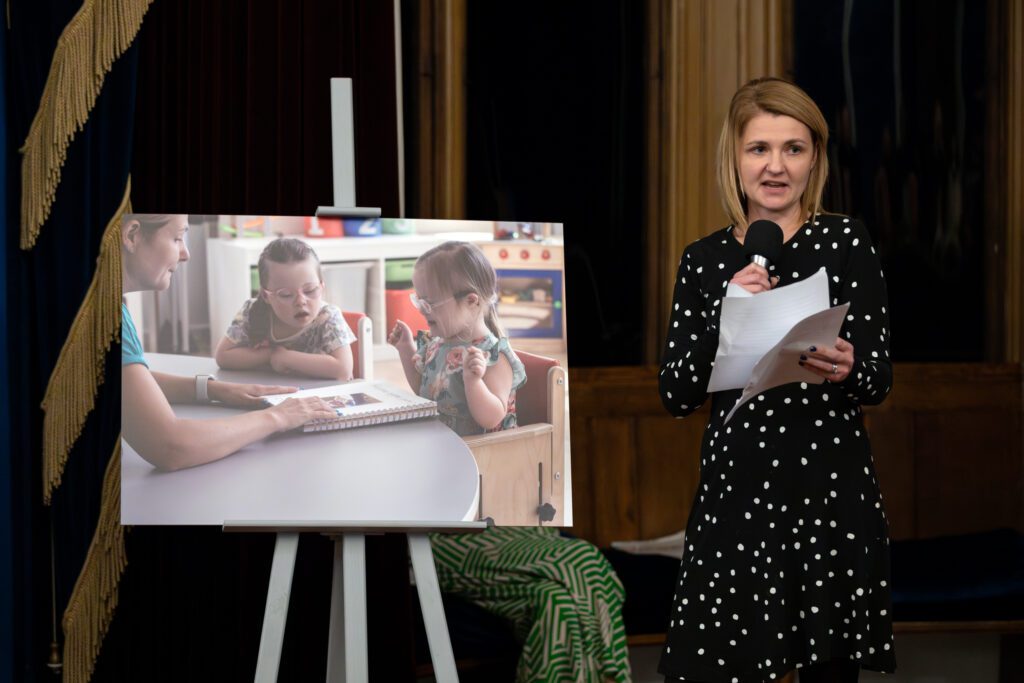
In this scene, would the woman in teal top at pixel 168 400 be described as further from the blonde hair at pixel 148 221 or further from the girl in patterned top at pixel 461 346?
the girl in patterned top at pixel 461 346

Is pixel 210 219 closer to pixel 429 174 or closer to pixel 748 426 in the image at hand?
pixel 748 426

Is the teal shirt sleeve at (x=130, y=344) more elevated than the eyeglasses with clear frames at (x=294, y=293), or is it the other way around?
the eyeglasses with clear frames at (x=294, y=293)

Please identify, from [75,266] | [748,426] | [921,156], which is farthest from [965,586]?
[75,266]

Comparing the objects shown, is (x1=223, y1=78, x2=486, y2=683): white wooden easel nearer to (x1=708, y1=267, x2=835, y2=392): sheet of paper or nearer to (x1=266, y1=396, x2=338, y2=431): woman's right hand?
(x1=266, y1=396, x2=338, y2=431): woman's right hand

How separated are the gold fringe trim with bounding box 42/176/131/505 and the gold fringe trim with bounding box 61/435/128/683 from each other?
4.2 inches

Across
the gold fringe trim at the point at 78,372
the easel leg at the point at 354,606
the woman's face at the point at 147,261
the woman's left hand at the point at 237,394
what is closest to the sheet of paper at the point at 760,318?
the easel leg at the point at 354,606

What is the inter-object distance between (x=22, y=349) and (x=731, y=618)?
1606mm

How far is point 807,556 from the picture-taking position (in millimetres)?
1618

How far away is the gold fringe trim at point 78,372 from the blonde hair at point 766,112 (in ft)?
4.40

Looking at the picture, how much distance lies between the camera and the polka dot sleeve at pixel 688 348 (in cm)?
163

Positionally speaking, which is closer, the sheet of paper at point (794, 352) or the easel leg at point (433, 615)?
the sheet of paper at point (794, 352)

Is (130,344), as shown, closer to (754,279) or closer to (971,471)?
(754,279)

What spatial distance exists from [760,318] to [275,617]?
3.13 feet

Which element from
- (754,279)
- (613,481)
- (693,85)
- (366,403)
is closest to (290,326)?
(366,403)
